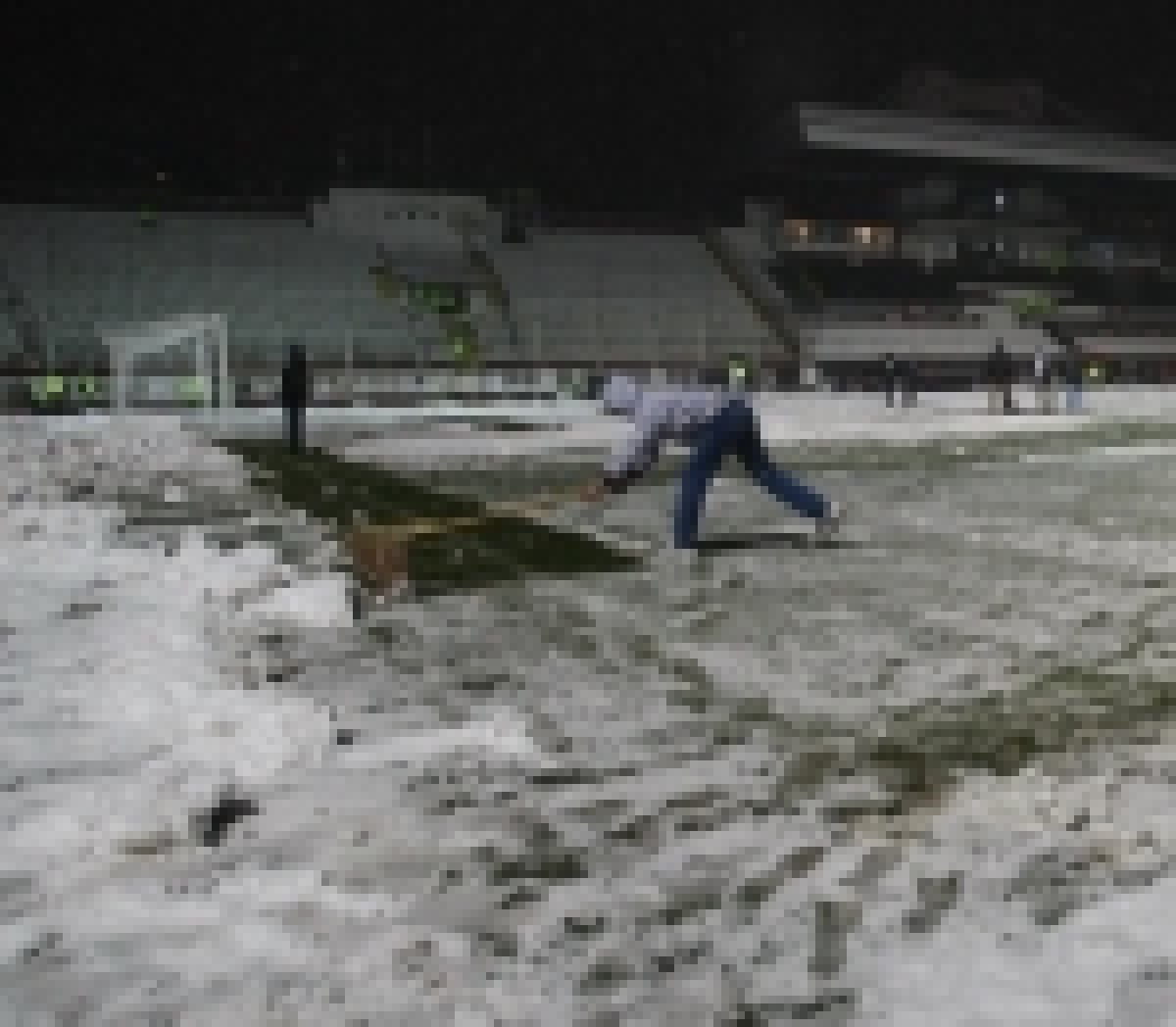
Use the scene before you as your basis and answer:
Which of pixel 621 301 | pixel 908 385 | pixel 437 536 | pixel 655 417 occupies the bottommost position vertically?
pixel 437 536

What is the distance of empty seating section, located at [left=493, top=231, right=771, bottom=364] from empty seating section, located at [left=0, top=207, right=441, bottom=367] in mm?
4360

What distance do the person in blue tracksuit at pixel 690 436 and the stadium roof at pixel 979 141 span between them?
1401 inches

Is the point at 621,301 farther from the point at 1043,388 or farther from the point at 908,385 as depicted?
the point at 1043,388

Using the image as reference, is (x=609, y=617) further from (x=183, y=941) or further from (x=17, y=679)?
(x=183, y=941)

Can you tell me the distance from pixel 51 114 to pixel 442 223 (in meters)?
12.5

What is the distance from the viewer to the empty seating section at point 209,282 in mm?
30406

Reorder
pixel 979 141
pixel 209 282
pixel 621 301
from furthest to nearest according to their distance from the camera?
1. pixel 979 141
2. pixel 621 301
3. pixel 209 282

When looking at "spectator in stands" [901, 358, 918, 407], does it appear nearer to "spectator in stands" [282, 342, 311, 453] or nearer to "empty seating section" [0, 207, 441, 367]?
"empty seating section" [0, 207, 441, 367]

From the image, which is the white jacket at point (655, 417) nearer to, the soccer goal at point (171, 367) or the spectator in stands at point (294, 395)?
the spectator in stands at point (294, 395)

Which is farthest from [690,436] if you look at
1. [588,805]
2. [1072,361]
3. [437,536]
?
[1072,361]

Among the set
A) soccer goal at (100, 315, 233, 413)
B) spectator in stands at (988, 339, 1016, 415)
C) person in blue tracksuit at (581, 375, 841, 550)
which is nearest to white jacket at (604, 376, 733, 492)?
person in blue tracksuit at (581, 375, 841, 550)

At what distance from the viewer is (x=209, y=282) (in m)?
32.7

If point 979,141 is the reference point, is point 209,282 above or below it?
below

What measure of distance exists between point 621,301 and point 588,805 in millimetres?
35319
